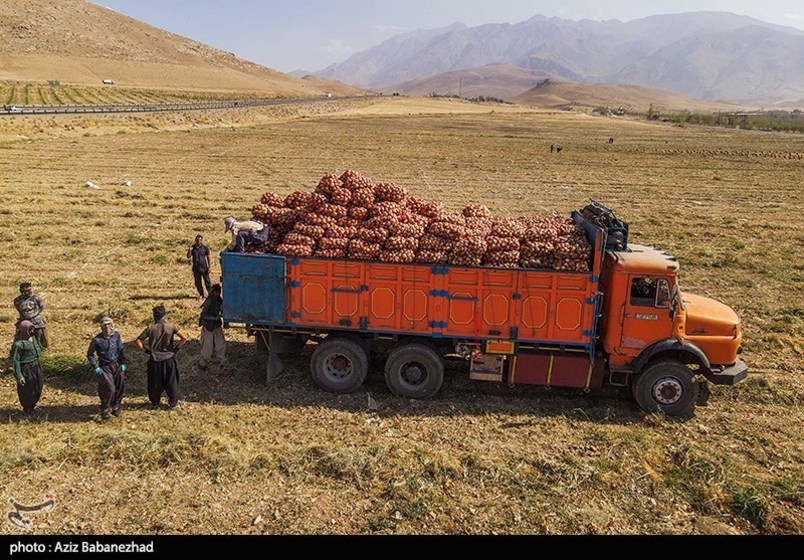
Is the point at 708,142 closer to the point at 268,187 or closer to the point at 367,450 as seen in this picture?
the point at 268,187

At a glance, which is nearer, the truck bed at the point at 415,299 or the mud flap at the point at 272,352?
the truck bed at the point at 415,299

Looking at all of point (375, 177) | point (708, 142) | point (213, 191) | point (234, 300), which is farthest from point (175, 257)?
point (708, 142)

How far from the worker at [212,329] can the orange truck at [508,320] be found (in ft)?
2.47

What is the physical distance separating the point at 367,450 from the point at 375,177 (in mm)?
28873

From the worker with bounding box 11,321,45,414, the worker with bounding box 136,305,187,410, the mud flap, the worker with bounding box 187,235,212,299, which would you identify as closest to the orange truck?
the mud flap

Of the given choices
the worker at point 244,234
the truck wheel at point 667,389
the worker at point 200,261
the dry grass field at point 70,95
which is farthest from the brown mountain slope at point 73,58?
the truck wheel at point 667,389

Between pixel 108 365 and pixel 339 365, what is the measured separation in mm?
3796

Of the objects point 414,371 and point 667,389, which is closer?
point 667,389

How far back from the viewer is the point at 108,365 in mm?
9461

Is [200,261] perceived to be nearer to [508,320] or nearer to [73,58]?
[508,320]

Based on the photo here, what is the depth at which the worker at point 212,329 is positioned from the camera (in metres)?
11.4

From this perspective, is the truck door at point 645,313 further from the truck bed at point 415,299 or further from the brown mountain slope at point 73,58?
the brown mountain slope at point 73,58

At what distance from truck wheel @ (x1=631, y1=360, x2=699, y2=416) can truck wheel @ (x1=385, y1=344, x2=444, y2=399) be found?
11.2 feet

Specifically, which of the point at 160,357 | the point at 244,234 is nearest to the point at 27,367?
the point at 160,357
